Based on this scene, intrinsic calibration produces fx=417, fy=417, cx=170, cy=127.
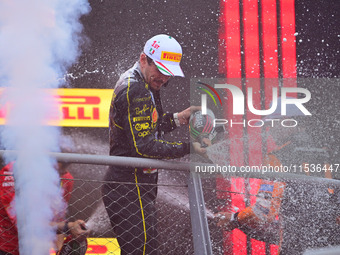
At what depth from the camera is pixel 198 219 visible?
2.22m

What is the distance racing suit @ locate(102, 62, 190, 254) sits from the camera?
2.29m

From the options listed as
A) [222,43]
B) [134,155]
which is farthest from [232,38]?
[134,155]

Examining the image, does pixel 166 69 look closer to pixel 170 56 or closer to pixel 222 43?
pixel 170 56

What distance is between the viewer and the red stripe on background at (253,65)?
3.79 metres

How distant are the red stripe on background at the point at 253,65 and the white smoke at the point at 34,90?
1.49 metres

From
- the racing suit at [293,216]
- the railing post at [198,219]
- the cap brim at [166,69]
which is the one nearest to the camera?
the railing post at [198,219]

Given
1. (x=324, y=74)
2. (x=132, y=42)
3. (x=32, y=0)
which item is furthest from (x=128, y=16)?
(x=324, y=74)

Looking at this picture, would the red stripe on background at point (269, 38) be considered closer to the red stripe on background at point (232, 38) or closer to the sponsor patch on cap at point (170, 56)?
the red stripe on background at point (232, 38)

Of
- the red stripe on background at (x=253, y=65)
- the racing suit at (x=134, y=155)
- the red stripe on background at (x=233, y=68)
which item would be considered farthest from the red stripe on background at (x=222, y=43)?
the racing suit at (x=134, y=155)

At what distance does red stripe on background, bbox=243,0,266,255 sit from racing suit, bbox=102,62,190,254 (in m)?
1.55

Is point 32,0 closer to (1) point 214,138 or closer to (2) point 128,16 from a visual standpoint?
(2) point 128,16

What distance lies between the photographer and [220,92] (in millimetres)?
3842

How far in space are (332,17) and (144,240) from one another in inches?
110

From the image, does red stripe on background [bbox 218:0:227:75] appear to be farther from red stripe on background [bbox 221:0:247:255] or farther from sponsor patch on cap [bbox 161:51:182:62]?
sponsor patch on cap [bbox 161:51:182:62]
